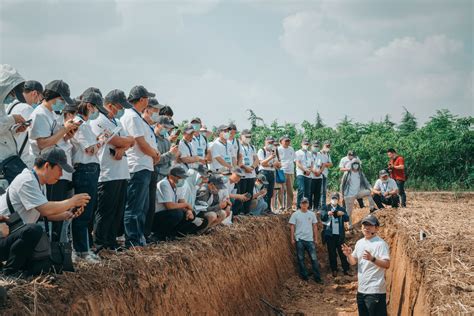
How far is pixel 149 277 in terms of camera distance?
26.9 feet

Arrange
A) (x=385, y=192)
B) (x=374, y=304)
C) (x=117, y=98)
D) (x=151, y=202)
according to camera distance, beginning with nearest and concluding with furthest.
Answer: (x=117, y=98) < (x=151, y=202) < (x=374, y=304) < (x=385, y=192)

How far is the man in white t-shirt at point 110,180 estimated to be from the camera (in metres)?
Answer: 8.05

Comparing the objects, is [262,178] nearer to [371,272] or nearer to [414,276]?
[414,276]

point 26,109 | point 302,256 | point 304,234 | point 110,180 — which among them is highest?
point 26,109

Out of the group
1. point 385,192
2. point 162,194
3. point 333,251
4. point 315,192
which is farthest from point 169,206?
point 385,192

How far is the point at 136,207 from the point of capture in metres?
8.76

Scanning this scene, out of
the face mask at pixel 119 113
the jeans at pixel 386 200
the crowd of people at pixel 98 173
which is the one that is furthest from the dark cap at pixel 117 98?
the jeans at pixel 386 200

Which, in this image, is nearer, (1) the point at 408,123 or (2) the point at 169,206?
(2) the point at 169,206

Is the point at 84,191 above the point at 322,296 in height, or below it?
above

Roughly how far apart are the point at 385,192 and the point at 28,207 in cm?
1622

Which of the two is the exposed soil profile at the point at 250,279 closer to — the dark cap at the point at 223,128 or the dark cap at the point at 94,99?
the dark cap at the point at 94,99

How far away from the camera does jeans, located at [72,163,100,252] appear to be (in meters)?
7.54

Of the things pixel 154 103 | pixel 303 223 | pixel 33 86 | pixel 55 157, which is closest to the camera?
pixel 55 157

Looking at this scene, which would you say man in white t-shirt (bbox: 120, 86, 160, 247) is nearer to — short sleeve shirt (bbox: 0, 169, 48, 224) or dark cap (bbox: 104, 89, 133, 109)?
dark cap (bbox: 104, 89, 133, 109)
